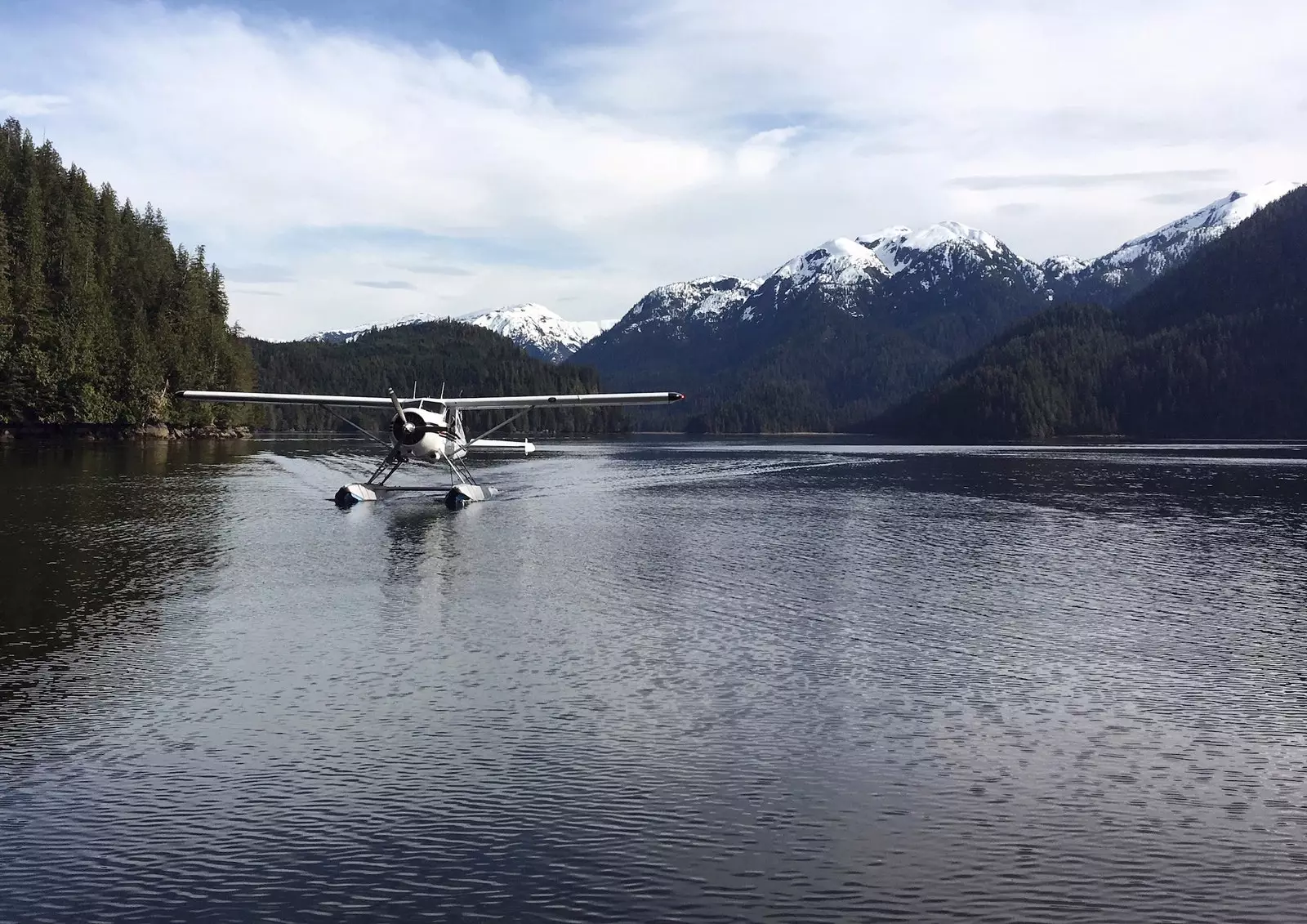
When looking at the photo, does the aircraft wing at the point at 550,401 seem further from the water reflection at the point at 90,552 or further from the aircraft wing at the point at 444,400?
the water reflection at the point at 90,552

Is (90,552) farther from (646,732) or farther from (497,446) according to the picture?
(497,446)

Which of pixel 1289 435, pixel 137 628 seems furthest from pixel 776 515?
pixel 1289 435

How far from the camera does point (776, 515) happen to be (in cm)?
3659

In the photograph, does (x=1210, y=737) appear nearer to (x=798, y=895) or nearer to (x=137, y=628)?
(x=798, y=895)

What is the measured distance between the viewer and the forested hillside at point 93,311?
8681 centimetres

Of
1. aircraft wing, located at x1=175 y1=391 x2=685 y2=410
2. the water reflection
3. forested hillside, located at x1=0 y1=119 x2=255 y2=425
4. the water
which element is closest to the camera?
the water

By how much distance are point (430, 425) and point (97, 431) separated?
72.7 m

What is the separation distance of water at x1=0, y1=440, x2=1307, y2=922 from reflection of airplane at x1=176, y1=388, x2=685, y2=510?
1097 centimetres

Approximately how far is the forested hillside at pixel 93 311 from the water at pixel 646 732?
228 ft

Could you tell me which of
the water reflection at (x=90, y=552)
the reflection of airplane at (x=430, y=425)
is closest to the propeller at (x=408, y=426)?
the reflection of airplane at (x=430, y=425)

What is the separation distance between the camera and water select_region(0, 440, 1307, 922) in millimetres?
7535

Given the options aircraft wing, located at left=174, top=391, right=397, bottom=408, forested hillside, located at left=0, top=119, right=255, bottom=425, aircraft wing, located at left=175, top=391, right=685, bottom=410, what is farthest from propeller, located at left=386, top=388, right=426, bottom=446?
forested hillside, located at left=0, top=119, right=255, bottom=425

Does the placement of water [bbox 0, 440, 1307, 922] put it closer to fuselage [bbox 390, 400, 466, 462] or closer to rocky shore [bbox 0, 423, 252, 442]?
fuselage [bbox 390, 400, 466, 462]

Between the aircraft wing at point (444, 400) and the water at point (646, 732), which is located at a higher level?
the aircraft wing at point (444, 400)
